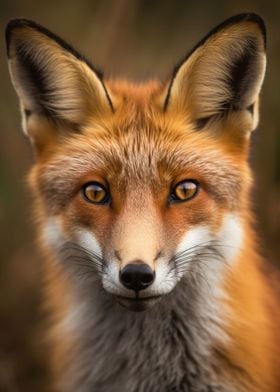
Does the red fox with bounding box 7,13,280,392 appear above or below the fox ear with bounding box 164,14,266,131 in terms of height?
below

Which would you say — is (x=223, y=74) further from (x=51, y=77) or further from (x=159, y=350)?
(x=159, y=350)

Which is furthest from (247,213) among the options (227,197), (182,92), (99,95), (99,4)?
(99,4)

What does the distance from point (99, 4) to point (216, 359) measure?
10.8 ft

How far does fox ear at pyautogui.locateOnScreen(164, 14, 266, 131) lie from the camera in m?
3.05

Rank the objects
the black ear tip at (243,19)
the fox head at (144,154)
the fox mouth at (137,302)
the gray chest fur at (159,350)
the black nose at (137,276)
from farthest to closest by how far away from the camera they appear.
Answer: the gray chest fur at (159,350) → the black ear tip at (243,19) → the fox head at (144,154) → the fox mouth at (137,302) → the black nose at (137,276)

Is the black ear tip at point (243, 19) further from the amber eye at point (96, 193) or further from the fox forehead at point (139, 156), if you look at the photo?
the amber eye at point (96, 193)

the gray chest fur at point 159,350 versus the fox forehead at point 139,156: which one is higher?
the fox forehead at point 139,156

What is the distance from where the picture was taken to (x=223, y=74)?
3176mm

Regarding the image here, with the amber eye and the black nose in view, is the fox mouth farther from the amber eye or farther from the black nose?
the amber eye

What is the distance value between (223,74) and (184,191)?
549 mm

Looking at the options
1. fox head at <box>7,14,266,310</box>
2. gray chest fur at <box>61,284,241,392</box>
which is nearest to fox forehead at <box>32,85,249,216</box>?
fox head at <box>7,14,266,310</box>

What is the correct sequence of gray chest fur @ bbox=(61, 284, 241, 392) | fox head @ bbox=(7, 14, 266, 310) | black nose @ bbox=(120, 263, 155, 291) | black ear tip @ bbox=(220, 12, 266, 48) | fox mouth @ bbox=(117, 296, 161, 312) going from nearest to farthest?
1. black nose @ bbox=(120, 263, 155, 291)
2. fox mouth @ bbox=(117, 296, 161, 312)
3. fox head @ bbox=(7, 14, 266, 310)
4. black ear tip @ bbox=(220, 12, 266, 48)
5. gray chest fur @ bbox=(61, 284, 241, 392)

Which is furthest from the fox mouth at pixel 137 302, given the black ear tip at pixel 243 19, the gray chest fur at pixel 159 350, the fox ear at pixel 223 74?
the black ear tip at pixel 243 19

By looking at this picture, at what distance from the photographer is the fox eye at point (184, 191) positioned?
2.94m
